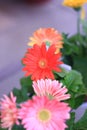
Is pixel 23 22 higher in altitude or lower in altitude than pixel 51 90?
higher

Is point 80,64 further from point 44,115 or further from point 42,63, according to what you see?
point 44,115

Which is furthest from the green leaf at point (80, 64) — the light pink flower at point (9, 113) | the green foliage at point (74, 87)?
the light pink flower at point (9, 113)

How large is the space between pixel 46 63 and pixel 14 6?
75.9 inches

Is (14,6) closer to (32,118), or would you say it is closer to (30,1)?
(30,1)

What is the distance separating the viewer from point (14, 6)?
2.38 m

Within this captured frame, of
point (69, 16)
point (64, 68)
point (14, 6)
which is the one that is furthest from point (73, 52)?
point (14, 6)

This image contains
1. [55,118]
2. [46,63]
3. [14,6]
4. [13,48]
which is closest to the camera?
[55,118]

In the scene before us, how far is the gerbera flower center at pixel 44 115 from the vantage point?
395 millimetres

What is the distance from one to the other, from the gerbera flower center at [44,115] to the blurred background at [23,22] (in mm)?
1070

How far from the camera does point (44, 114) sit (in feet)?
1.31

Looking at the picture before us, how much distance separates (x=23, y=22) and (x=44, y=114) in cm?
175

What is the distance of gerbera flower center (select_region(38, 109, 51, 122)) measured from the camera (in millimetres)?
395

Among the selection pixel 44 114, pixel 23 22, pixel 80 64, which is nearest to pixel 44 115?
pixel 44 114

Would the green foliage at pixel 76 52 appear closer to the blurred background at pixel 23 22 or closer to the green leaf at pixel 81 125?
the green leaf at pixel 81 125
